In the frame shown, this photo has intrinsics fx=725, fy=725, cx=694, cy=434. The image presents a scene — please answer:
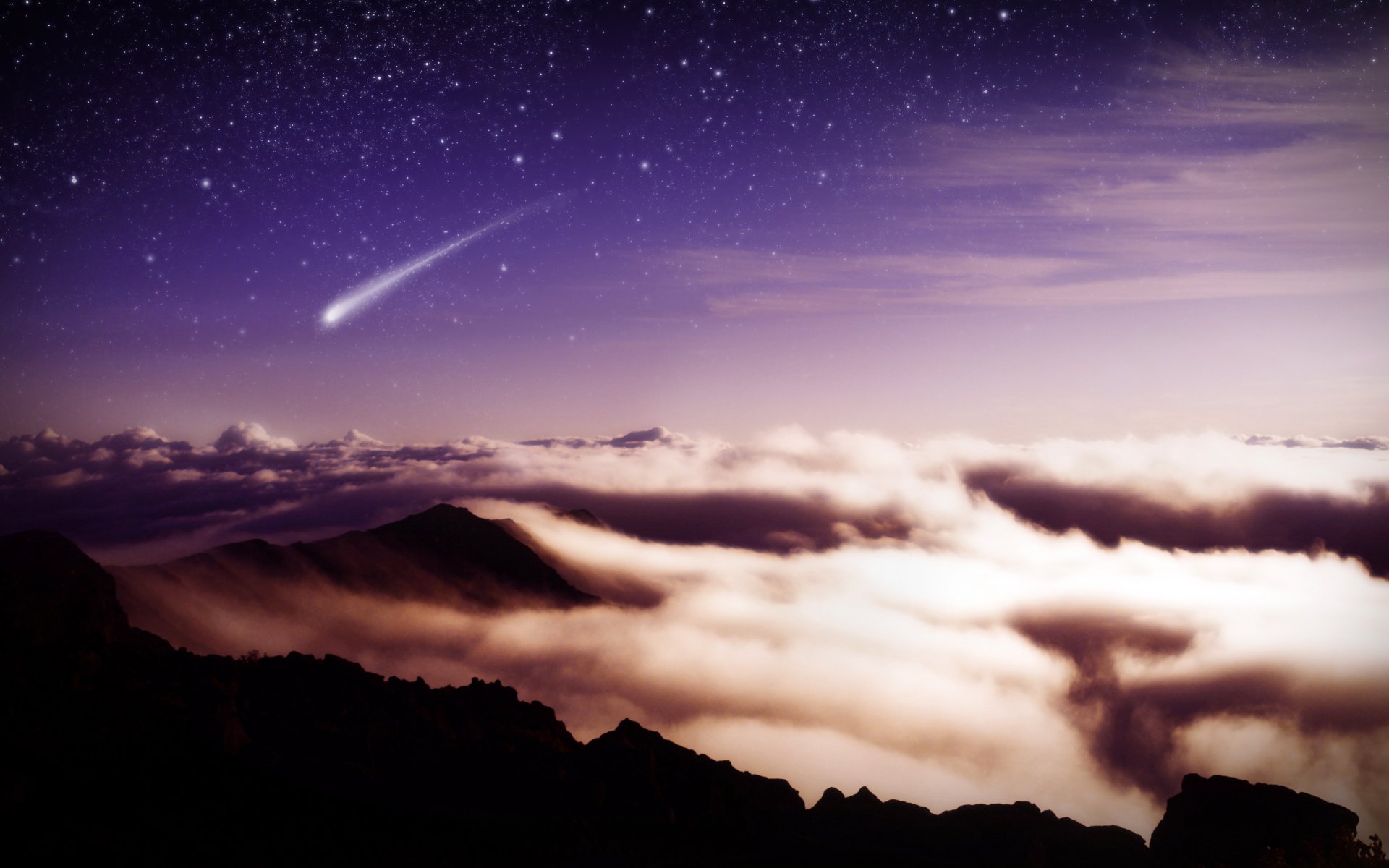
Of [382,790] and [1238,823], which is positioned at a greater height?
[1238,823]

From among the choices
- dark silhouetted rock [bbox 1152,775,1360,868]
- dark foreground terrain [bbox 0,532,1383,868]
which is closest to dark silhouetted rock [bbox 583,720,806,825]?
dark foreground terrain [bbox 0,532,1383,868]

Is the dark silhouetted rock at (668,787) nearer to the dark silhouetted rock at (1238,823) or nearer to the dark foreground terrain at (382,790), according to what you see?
the dark foreground terrain at (382,790)

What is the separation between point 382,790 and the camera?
3123 inches

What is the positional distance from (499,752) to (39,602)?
171ft

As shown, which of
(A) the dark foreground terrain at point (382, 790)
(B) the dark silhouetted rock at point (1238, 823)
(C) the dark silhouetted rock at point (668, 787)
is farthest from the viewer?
(C) the dark silhouetted rock at point (668, 787)

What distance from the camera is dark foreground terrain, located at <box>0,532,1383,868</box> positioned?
167 feet

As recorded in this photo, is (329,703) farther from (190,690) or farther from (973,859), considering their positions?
(973,859)

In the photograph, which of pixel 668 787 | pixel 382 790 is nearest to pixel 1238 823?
pixel 668 787

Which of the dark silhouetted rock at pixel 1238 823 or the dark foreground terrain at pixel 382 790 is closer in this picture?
the dark foreground terrain at pixel 382 790

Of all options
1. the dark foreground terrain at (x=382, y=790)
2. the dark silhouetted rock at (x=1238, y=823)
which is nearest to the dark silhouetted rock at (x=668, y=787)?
the dark foreground terrain at (x=382, y=790)

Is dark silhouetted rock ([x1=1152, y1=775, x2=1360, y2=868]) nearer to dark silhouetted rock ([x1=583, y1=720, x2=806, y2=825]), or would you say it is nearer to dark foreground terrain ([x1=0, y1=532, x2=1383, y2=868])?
dark foreground terrain ([x1=0, y1=532, x2=1383, y2=868])

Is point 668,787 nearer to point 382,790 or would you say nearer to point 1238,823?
point 382,790

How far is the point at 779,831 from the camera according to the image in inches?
3108

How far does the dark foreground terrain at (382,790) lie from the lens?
50906mm
